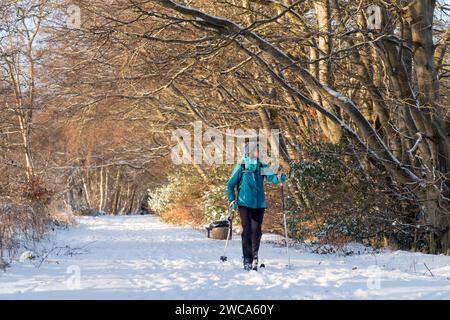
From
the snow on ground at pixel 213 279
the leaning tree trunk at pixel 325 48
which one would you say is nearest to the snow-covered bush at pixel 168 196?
the leaning tree trunk at pixel 325 48

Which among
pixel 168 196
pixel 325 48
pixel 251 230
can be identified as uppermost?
pixel 325 48

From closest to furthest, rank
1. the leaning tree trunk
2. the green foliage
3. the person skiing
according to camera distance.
Answer: the person skiing, the leaning tree trunk, the green foliage

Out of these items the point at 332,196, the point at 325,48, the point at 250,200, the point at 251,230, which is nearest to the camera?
the point at 250,200

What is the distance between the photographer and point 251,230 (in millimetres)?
8586

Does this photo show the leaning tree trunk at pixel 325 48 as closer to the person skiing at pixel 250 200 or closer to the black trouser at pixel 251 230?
the person skiing at pixel 250 200

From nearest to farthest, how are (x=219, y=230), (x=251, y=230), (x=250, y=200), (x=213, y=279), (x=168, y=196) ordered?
(x=213, y=279) → (x=250, y=200) → (x=251, y=230) → (x=219, y=230) → (x=168, y=196)

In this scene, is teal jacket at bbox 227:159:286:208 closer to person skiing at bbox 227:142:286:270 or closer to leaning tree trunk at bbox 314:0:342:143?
person skiing at bbox 227:142:286:270

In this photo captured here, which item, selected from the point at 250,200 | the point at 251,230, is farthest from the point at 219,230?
the point at 250,200

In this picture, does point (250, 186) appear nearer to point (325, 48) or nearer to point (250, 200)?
point (250, 200)

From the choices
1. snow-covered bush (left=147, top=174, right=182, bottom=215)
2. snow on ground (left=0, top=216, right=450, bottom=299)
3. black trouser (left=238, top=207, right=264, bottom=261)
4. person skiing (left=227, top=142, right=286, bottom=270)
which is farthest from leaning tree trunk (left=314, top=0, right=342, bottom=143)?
snow-covered bush (left=147, top=174, right=182, bottom=215)

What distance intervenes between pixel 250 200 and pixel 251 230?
1.54 feet

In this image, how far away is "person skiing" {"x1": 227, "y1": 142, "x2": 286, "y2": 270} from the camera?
8.49 metres
